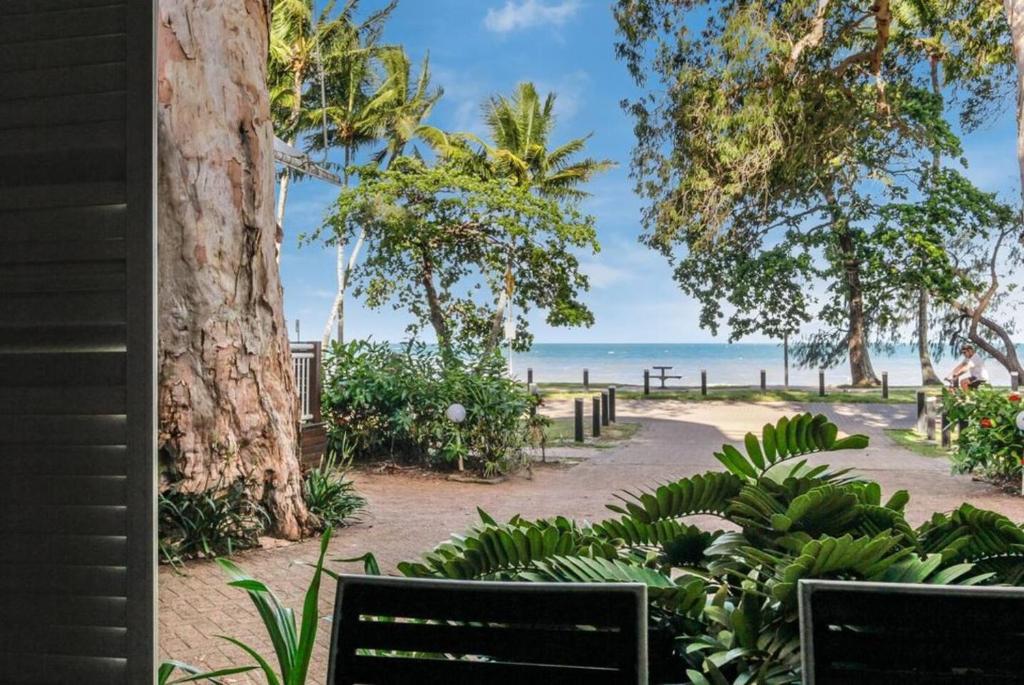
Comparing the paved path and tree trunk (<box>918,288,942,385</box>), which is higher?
tree trunk (<box>918,288,942,385</box>)

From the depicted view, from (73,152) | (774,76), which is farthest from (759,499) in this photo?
(774,76)

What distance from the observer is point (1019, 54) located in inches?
71.9

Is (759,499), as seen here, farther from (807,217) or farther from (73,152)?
(807,217)

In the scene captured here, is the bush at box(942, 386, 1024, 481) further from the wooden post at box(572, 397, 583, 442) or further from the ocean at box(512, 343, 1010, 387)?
the wooden post at box(572, 397, 583, 442)

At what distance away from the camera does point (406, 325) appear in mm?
6141

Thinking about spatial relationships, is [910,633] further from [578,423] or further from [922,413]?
[578,423]

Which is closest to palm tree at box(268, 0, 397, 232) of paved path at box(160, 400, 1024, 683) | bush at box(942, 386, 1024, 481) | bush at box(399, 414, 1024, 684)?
paved path at box(160, 400, 1024, 683)

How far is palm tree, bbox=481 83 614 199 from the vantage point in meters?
6.91

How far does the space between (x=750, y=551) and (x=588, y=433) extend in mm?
4329

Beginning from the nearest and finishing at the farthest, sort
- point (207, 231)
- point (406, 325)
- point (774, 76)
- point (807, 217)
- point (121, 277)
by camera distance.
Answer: point (121, 277) < point (207, 231) < point (774, 76) < point (807, 217) < point (406, 325)

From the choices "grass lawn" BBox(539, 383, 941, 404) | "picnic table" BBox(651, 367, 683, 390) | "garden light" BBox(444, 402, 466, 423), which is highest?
"picnic table" BBox(651, 367, 683, 390)

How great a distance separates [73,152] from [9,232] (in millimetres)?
117

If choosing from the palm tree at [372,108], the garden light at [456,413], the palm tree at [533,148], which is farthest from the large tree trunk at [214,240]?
the palm tree at [533,148]

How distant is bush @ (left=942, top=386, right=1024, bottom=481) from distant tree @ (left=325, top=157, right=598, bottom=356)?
3056 mm
